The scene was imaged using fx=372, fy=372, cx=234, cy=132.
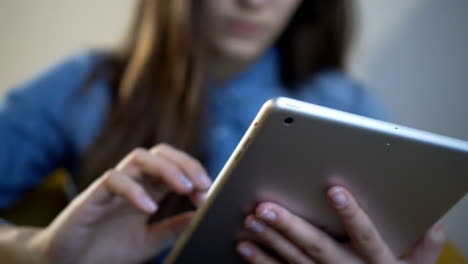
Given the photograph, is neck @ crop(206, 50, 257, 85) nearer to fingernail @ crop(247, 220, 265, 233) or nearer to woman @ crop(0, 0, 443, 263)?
woman @ crop(0, 0, 443, 263)

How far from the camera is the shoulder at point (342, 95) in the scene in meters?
0.74

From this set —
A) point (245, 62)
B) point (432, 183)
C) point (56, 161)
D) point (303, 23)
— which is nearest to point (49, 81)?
point (56, 161)

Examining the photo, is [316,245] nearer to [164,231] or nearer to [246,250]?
[246,250]

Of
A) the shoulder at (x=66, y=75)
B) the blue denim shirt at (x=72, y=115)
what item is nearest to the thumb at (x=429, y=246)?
the blue denim shirt at (x=72, y=115)

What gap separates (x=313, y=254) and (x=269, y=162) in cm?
12

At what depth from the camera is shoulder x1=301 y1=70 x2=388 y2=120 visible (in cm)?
74

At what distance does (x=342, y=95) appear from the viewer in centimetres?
75

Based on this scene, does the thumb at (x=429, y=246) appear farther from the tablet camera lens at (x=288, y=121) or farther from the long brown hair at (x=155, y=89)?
the long brown hair at (x=155, y=89)

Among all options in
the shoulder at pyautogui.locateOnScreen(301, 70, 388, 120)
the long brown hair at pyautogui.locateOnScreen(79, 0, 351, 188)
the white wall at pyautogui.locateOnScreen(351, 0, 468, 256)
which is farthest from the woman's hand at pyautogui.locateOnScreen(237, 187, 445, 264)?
the white wall at pyautogui.locateOnScreen(351, 0, 468, 256)

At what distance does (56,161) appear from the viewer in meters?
0.70

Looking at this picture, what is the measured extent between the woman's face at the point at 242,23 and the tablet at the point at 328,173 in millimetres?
371

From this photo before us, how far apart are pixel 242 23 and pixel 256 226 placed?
1.25 feet

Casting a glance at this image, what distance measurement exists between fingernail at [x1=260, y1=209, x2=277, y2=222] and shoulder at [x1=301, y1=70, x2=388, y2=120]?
1.52 ft

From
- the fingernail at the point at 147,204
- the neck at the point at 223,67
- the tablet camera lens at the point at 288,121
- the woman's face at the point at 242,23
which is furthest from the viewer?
the neck at the point at 223,67
